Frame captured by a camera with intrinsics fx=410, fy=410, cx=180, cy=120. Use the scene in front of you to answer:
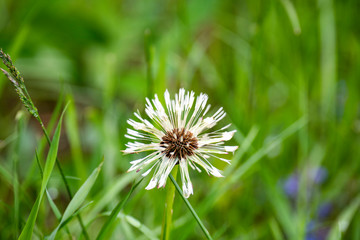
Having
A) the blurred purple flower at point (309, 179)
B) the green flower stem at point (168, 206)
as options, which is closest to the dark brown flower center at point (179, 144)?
the green flower stem at point (168, 206)

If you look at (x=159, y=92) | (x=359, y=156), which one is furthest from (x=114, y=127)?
(x=359, y=156)

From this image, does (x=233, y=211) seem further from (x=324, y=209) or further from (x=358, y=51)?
(x=358, y=51)

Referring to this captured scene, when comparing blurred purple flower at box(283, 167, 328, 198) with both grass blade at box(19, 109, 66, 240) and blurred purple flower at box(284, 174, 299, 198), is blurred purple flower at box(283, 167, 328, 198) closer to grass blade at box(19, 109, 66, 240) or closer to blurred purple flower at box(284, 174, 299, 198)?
blurred purple flower at box(284, 174, 299, 198)

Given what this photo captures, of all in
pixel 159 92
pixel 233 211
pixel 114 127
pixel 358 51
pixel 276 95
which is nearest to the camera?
pixel 159 92

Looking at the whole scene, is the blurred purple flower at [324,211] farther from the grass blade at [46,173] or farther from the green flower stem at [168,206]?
the grass blade at [46,173]

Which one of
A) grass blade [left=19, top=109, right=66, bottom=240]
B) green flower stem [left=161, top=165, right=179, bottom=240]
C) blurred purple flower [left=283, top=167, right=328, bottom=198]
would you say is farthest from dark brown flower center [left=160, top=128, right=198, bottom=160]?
blurred purple flower [left=283, top=167, right=328, bottom=198]

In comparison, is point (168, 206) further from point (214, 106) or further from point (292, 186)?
point (214, 106)
